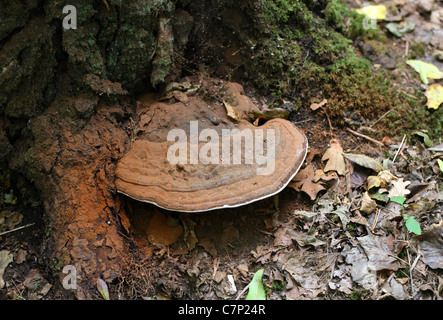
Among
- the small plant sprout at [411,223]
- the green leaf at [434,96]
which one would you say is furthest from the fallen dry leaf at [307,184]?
the green leaf at [434,96]

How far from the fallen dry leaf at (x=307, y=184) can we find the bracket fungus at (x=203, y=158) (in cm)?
45

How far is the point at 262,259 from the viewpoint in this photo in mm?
3592

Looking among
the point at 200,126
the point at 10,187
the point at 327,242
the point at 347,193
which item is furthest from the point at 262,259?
the point at 10,187

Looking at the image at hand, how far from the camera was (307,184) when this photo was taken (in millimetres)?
3963

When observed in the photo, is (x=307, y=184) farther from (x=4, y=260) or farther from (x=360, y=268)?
(x=4, y=260)

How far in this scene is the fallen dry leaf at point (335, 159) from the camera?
408 cm

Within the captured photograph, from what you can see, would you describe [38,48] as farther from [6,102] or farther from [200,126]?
[200,126]

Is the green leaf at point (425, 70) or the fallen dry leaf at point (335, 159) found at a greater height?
the green leaf at point (425, 70)

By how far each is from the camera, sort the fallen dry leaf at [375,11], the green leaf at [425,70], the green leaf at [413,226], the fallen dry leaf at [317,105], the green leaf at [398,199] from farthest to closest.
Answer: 1. the fallen dry leaf at [375,11]
2. the green leaf at [425,70]
3. the fallen dry leaf at [317,105]
4. the green leaf at [398,199]
5. the green leaf at [413,226]

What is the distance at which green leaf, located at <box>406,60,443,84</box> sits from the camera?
5.25 m

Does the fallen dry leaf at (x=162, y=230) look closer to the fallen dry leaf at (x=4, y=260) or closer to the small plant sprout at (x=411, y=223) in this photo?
the fallen dry leaf at (x=4, y=260)

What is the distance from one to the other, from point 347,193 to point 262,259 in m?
1.17

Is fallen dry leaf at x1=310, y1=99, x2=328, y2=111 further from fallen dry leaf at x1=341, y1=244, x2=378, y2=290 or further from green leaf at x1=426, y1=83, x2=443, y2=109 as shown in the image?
fallen dry leaf at x1=341, y1=244, x2=378, y2=290

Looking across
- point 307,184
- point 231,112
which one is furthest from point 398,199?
point 231,112
